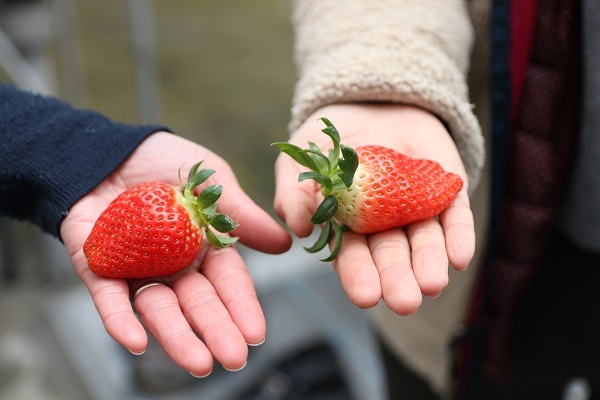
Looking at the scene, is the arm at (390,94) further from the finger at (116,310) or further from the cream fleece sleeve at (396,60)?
the finger at (116,310)

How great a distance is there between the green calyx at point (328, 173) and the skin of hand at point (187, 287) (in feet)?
0.32

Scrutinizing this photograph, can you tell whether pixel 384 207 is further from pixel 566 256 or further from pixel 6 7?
pixel 6 7

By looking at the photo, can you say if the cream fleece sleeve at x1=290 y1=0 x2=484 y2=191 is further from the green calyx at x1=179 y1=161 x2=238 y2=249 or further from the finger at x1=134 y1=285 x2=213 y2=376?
the finger at x1=134 y1=285 x2=213 y2=376

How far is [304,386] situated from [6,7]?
52.7 inches

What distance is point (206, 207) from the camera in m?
0.85

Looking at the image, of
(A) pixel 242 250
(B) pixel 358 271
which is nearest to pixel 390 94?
(B) pixel 358 271

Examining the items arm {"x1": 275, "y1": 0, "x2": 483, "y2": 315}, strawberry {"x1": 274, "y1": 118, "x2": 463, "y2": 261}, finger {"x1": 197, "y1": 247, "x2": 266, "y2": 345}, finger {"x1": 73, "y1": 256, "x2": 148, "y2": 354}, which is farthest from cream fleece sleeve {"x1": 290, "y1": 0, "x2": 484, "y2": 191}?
finger {"x1": 73, "y1": 256, "x2": 148, "y2": 354}

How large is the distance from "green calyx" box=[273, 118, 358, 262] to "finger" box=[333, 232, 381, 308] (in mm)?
14

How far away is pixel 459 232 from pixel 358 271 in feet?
0.41

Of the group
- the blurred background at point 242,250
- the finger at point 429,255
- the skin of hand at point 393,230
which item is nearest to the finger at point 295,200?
the skin of hand at point 393,230

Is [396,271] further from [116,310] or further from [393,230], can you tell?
[116,310]

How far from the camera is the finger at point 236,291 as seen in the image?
764 millimetres

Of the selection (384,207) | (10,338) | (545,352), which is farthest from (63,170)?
(10,338)

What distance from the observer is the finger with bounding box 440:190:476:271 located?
0.78 meters
